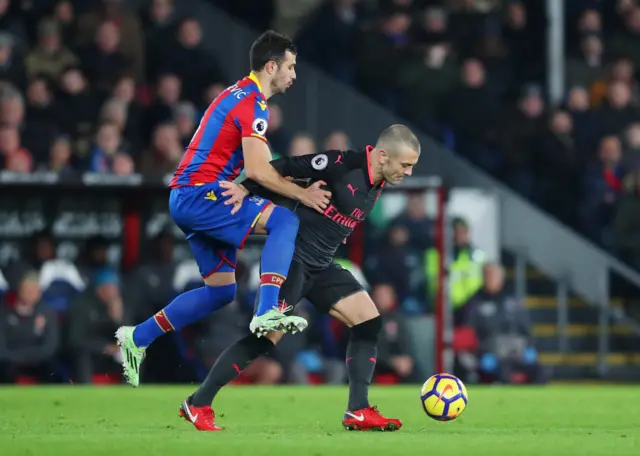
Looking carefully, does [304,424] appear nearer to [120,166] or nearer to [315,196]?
[315,196]

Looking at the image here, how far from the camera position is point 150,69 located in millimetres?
17703

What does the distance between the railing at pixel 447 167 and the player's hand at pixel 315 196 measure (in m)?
8.49

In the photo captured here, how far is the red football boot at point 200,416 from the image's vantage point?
8.87 meters

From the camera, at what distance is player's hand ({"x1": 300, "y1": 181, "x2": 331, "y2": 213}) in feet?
29.6

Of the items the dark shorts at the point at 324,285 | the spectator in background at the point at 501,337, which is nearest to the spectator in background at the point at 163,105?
the spectator in background at the point at 501,337

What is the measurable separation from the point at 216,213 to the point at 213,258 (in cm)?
43

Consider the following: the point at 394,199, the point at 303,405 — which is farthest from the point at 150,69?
the point at 303,405

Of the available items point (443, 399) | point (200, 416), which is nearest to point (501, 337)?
point (443, 399)

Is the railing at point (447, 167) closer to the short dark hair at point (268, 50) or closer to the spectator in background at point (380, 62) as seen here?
the spectator in background at point (380, 62)

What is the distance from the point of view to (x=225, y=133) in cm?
904

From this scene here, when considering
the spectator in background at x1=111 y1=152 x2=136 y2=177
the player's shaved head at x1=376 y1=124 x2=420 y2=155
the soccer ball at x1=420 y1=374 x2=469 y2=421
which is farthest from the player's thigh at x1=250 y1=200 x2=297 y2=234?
the spectator in background at x1=111 y1=152 x2=136 y2=177

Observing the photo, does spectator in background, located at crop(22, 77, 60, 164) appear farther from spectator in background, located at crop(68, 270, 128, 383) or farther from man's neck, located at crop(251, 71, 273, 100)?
Result: man's neck, located at crop(251, 71, 273, 100)

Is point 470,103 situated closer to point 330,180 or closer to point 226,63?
point 226,63

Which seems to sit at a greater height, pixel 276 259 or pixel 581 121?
pixel 581 121
